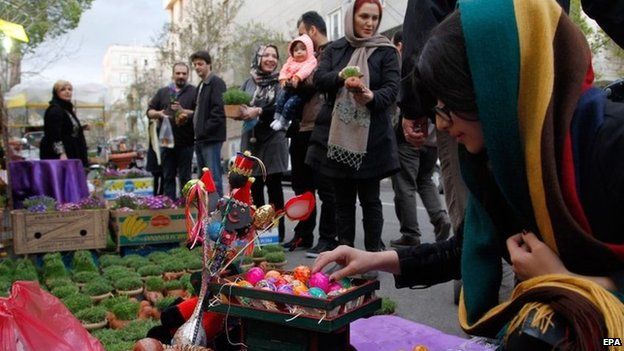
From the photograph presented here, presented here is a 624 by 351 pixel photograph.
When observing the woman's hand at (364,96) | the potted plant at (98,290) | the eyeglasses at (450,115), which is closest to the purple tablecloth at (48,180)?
the potted plant at (98,290)

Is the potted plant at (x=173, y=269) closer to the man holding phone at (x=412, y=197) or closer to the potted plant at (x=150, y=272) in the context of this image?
the potted plant at (x=150, y=272)

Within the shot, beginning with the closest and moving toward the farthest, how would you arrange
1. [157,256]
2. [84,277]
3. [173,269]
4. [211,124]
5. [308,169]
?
[84,277], [173,269], [157,256], [308,169], [211,124]

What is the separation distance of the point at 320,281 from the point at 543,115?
1069mm

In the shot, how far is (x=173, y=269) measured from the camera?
15.1ft

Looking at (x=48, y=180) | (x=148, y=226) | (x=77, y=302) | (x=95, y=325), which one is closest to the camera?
(x=95, y=325)

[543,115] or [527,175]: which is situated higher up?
[543,115]

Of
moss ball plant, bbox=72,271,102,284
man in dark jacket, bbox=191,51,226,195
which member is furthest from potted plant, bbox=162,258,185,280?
man in dark jacket, bbox=191,51,226,195

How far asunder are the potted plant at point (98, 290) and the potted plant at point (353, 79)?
2.05 meters

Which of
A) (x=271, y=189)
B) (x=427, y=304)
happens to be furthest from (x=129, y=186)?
(x=427, y=304)

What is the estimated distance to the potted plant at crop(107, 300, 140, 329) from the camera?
11.0ft

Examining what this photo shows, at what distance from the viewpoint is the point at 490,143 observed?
4.74ft

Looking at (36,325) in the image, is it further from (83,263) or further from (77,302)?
(83,263)

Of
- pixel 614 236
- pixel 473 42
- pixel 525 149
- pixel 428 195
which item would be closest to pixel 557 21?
pixel 473 42

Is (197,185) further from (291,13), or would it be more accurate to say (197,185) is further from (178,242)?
(291,13)
